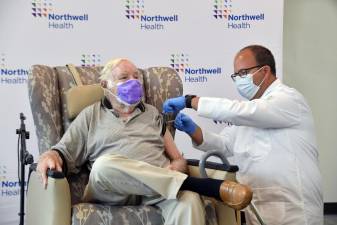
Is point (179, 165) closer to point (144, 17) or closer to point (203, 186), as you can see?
point (203, 186)

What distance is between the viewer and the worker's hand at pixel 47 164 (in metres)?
1.94

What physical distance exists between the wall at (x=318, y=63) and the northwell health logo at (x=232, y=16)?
0.40 meters

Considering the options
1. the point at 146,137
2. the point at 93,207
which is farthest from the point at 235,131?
the point at 93,207

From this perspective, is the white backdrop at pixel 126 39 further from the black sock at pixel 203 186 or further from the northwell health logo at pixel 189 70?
the black sock at pixel 203 186

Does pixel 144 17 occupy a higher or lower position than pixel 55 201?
higher

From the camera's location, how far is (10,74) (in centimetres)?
310

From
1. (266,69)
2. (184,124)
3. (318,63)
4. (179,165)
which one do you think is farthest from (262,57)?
(318,63)

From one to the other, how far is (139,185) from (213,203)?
0.38 metres

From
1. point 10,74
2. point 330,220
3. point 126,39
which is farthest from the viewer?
point 330,220

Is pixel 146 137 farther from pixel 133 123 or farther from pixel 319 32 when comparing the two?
pixel 319 32

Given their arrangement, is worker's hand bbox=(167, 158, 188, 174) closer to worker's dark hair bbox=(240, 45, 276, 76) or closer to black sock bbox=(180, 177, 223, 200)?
black sock bbox=(180, 177, 223, 200)

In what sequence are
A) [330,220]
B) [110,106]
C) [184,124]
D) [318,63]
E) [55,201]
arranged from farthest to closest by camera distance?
[318,63] < [330,220] < [184,124] < [110,106] < [55,201]

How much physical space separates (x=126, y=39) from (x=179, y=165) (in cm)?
125

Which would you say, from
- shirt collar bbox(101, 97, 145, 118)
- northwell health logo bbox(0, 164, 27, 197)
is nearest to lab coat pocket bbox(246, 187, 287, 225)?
shirt collar bbox(101, 97, 145, 118)
